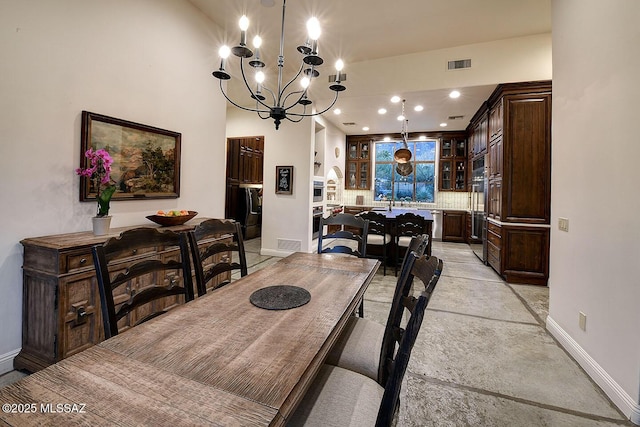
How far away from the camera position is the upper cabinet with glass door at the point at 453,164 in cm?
796

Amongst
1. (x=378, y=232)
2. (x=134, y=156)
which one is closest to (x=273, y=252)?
(x=378, y=232)

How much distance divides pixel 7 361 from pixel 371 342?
258 centimetres

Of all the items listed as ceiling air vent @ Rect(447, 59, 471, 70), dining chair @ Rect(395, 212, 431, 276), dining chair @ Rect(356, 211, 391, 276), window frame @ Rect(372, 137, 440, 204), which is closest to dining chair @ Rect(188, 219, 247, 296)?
dining chair @ Rect(356, 211, 391, 276)

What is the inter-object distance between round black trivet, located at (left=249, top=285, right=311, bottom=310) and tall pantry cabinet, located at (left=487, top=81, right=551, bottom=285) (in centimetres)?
405

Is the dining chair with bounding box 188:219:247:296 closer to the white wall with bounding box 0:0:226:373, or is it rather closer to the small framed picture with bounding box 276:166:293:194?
the white wall with bounding box 0:0:226:373

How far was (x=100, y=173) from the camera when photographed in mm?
2418

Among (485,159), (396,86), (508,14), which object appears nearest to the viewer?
(508,14)

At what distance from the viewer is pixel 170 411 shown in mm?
695

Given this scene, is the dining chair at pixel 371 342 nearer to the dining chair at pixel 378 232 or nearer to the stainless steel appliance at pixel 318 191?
the dining chair at pixel 378 232

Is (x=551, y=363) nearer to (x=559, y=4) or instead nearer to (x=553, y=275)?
(x=553, y=275)

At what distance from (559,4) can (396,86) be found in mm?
2338

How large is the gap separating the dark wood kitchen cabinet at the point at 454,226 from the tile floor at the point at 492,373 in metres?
4.24

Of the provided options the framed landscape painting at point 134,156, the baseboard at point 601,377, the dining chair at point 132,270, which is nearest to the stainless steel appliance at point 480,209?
the baseboard at point 601,377

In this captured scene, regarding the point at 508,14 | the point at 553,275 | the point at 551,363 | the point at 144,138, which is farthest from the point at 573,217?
the point at 144,138
